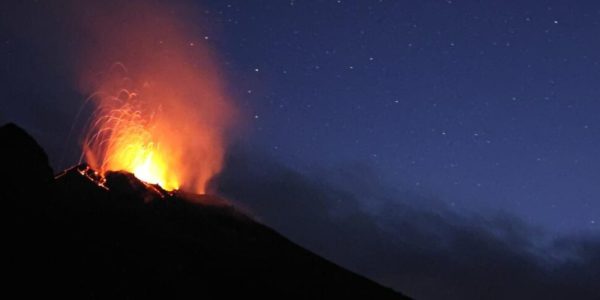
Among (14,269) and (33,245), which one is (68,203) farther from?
(14,269)

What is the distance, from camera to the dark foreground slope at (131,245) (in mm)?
50781

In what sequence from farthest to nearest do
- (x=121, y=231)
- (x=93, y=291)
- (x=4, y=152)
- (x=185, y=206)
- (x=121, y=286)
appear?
(x=185, y=206) < (x=4, y=152) < (x=121, y=231) < (x=121, y=286) < (x=93, y=291)

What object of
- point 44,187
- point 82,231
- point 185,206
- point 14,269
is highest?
point 185,206

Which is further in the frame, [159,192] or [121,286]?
[159,192]

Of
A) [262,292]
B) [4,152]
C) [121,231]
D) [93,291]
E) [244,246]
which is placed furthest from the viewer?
[244,246]

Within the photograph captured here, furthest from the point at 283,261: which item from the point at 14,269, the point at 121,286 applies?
the point at 14,269

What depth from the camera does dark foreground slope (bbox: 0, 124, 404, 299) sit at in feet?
167

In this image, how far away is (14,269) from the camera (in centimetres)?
4719

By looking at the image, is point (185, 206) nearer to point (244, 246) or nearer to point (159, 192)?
point (159, 192)

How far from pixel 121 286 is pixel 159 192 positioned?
54640 millimetres

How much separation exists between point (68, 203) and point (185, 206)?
25.7 m

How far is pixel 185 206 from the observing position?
336ft

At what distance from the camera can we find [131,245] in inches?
2566

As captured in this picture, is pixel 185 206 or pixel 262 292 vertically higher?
pixel 185 206
